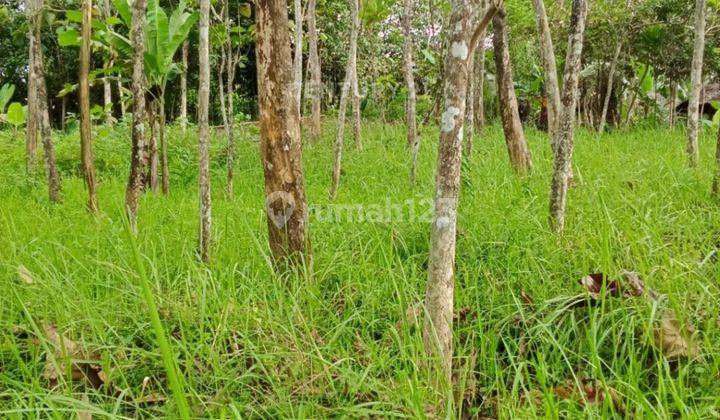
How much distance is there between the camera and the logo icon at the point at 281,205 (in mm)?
3041

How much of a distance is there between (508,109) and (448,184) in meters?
4.20

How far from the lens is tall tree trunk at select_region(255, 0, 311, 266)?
288cm

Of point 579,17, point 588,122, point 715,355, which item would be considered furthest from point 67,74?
point 715,355

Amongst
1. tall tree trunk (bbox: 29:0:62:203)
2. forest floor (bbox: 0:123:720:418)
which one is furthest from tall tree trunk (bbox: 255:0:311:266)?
tall tree trunk (bbox: 29:0:62:203)

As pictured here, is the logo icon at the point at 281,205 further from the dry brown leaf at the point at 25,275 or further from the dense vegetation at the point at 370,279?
the dry brown leaf at the point at 25,275

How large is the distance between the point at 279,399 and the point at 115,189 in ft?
17.3

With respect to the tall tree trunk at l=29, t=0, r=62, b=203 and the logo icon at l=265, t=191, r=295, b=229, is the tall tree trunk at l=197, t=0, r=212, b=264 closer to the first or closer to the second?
the logo icon at l=265, t=191, r=295, b=229

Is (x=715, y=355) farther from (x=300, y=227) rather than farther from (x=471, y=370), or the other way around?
(x=300, y=227)

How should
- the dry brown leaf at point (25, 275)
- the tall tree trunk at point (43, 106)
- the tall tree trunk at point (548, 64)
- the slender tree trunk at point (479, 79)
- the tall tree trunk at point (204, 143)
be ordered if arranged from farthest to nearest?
the slender tree trunk at point (479, 79) < the tall tree trunk at point (43, 106) < the tall tree trunk at point (548, 64) < the tall tree trunk at point (204, 143) < the dry brown leaf at point (25, 275)

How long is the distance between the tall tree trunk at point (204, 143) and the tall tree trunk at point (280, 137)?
0.55 m

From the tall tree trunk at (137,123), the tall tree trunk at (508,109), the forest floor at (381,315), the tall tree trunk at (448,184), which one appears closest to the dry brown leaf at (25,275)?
the forest floor at (381,315)

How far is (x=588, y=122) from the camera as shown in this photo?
1107 centimetres

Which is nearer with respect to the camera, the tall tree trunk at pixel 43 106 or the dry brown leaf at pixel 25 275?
the dry brown leaf at pixel 25 275

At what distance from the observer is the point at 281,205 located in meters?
3.05
